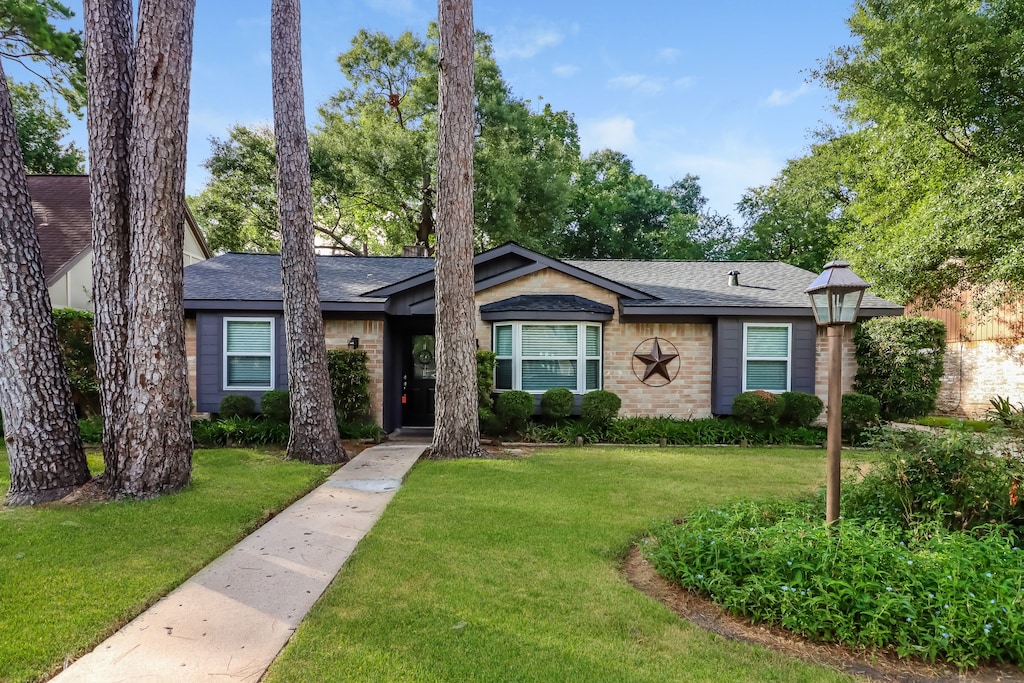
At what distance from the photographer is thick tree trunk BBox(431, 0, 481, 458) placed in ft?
26.2

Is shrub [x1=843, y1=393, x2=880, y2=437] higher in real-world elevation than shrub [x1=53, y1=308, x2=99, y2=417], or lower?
lower

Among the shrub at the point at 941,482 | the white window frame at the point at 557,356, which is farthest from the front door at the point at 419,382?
the shrub at the point at 941,482

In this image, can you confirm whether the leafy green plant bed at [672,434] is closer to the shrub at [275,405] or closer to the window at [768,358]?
the window at [768,358]

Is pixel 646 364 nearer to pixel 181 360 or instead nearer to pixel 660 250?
pixel 181 360

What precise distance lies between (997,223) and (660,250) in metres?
15.8

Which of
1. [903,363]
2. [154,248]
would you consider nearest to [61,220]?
[154,248]

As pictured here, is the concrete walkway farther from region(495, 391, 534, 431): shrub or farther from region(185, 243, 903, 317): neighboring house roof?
region(185, 243, 903, 317): neighboring house roof

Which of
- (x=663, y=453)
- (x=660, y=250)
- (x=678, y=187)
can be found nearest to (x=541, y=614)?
(x=663, y=453)

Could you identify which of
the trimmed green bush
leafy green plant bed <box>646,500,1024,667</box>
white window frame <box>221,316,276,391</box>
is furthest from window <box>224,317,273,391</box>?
leafy green plant bed <box>646,500,1024,667</box>

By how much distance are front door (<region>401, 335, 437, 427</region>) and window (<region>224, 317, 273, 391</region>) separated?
2821mm

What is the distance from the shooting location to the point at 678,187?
101ft

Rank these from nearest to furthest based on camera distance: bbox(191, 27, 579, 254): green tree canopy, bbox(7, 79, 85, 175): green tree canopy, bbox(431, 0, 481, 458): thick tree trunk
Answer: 1. bbox(431, 0, 481, 458): thick tree trunk
2. bbox(7, 79, 85, 175): green tree canopy
3. bbox(191, 27, 579, 254): green tree canopy

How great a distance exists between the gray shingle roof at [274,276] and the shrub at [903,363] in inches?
368

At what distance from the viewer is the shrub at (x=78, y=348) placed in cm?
985
